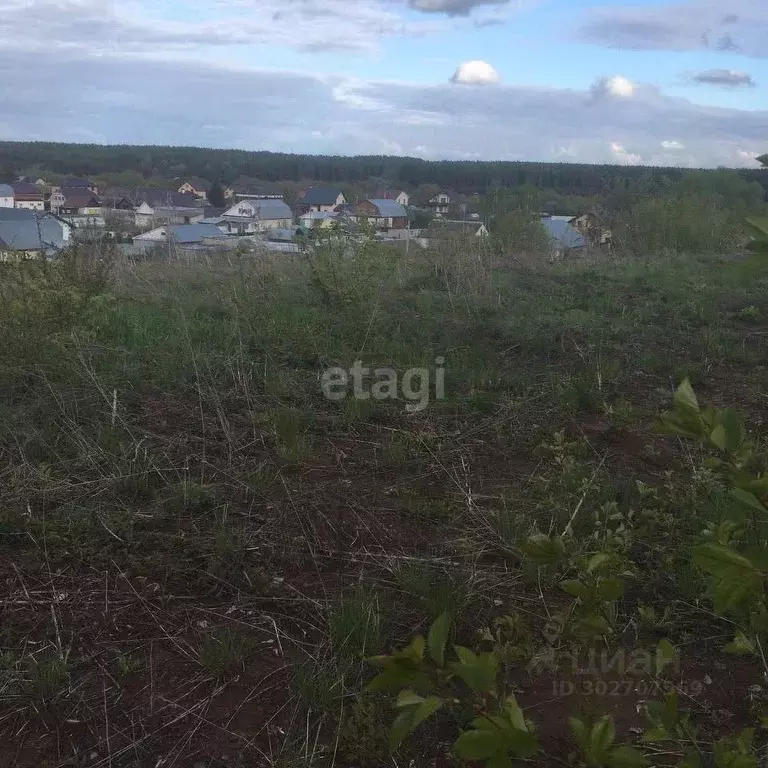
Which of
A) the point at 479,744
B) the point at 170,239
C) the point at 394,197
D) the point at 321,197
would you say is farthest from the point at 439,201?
the point at 479,744

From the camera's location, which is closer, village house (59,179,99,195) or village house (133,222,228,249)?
village house (133,222,228,249)

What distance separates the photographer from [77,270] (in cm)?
491

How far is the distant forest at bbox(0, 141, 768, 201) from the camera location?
3609 cm

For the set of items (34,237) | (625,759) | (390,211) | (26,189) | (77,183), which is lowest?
(625,759)

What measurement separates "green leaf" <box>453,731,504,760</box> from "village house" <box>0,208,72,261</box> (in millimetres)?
4831

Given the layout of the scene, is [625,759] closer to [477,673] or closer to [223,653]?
[477,673]

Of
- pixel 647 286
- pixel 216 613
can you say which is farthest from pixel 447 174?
pixel 216 613

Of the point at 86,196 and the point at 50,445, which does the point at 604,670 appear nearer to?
the point at 50,445

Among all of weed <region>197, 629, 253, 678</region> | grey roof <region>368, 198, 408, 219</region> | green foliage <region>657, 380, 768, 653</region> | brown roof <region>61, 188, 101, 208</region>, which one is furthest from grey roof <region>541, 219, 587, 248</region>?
brown roof <region>61, 188, 101, 208</region>

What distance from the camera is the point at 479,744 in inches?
30.7

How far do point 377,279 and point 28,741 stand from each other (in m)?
4.56

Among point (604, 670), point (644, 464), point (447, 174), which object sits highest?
point (447, 174)

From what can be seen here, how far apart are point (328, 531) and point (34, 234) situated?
5641mm

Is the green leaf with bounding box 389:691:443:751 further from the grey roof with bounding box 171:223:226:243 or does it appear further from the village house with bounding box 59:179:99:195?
the village house with bounding box 59:179:99:195
